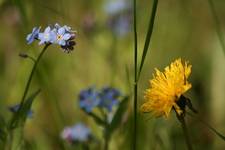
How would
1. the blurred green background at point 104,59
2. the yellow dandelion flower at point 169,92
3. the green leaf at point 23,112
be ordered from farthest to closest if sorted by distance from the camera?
the blurred green background at point 104,59 → the green leaf at point 23,112 → the yellow dandelion flower at point 169,92

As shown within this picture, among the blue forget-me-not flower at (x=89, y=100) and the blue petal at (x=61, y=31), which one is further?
the blue forget-me-not flower at (x=89, y=100)

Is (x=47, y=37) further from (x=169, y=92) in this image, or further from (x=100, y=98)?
(x=100, y=98)

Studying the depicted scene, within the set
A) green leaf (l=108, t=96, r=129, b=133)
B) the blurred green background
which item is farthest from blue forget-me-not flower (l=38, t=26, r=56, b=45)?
the blurred green background

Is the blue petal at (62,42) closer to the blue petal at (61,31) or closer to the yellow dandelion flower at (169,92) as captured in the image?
the blue petal at (61,31)

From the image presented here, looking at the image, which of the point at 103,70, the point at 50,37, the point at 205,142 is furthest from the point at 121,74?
the point at 50,37

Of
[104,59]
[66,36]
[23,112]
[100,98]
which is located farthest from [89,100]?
[104,59]

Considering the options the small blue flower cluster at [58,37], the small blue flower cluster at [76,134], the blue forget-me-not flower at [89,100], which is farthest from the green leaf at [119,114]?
the small blue flower cluster at [58,37]

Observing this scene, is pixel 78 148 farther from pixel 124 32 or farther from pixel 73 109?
pixel 124 32
